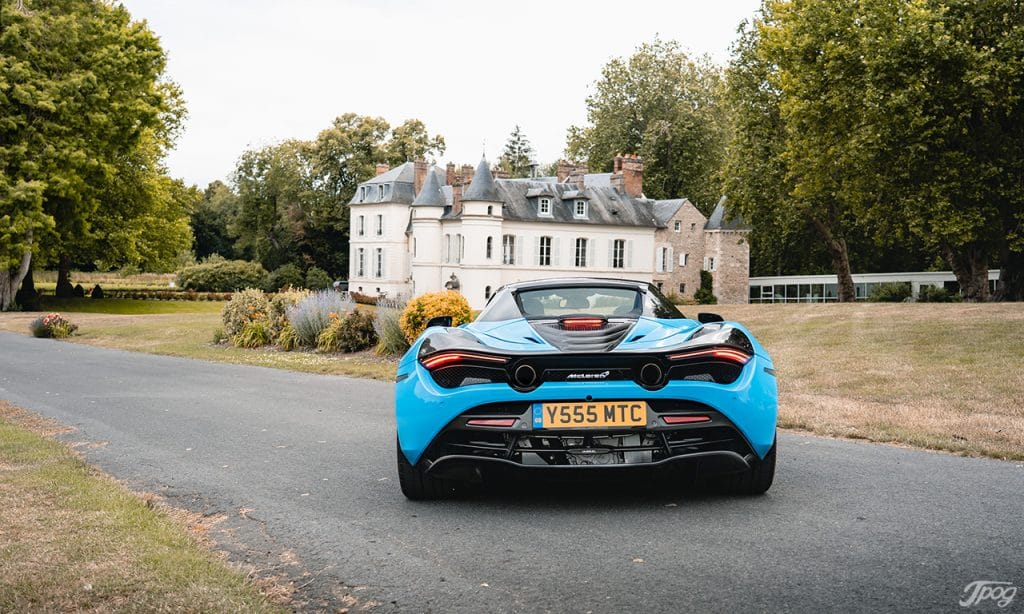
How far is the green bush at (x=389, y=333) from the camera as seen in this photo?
59.3ft

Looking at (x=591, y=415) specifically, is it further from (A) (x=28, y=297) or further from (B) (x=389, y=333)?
(A) (x=28, y=297)

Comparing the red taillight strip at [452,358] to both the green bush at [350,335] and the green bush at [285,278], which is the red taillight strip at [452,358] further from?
the green bush at [285,278]

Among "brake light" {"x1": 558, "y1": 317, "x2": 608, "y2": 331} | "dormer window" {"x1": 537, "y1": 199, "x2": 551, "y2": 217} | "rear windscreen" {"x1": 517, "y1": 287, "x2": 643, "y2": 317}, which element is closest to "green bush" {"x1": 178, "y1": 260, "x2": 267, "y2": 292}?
"dormer window" {"x1": 537, "y1": 199, "x2": 551, "y2": 217}

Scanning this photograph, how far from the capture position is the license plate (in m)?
4.88

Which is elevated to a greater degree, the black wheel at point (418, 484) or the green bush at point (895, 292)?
the green bush at point (895, 292)

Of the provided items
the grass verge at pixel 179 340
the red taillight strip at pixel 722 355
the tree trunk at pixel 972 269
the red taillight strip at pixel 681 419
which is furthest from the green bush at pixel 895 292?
the red taillight strip at pixel 681 419

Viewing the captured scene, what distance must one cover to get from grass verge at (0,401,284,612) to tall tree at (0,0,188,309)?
36.4m

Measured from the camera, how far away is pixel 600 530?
4.72m

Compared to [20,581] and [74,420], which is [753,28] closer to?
[74,420]

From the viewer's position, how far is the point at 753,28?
46.3 metres

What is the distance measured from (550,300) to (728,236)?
59022 mm

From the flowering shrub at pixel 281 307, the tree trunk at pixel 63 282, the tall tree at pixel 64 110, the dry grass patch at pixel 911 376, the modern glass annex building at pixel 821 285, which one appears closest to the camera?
the dry grass patch at pixel 911 376

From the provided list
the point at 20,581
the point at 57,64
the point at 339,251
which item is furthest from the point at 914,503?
the point at 339,251

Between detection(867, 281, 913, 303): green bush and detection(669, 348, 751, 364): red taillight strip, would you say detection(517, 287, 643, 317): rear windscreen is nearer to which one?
detection(669, 348, 751, 364): red taillight strip
